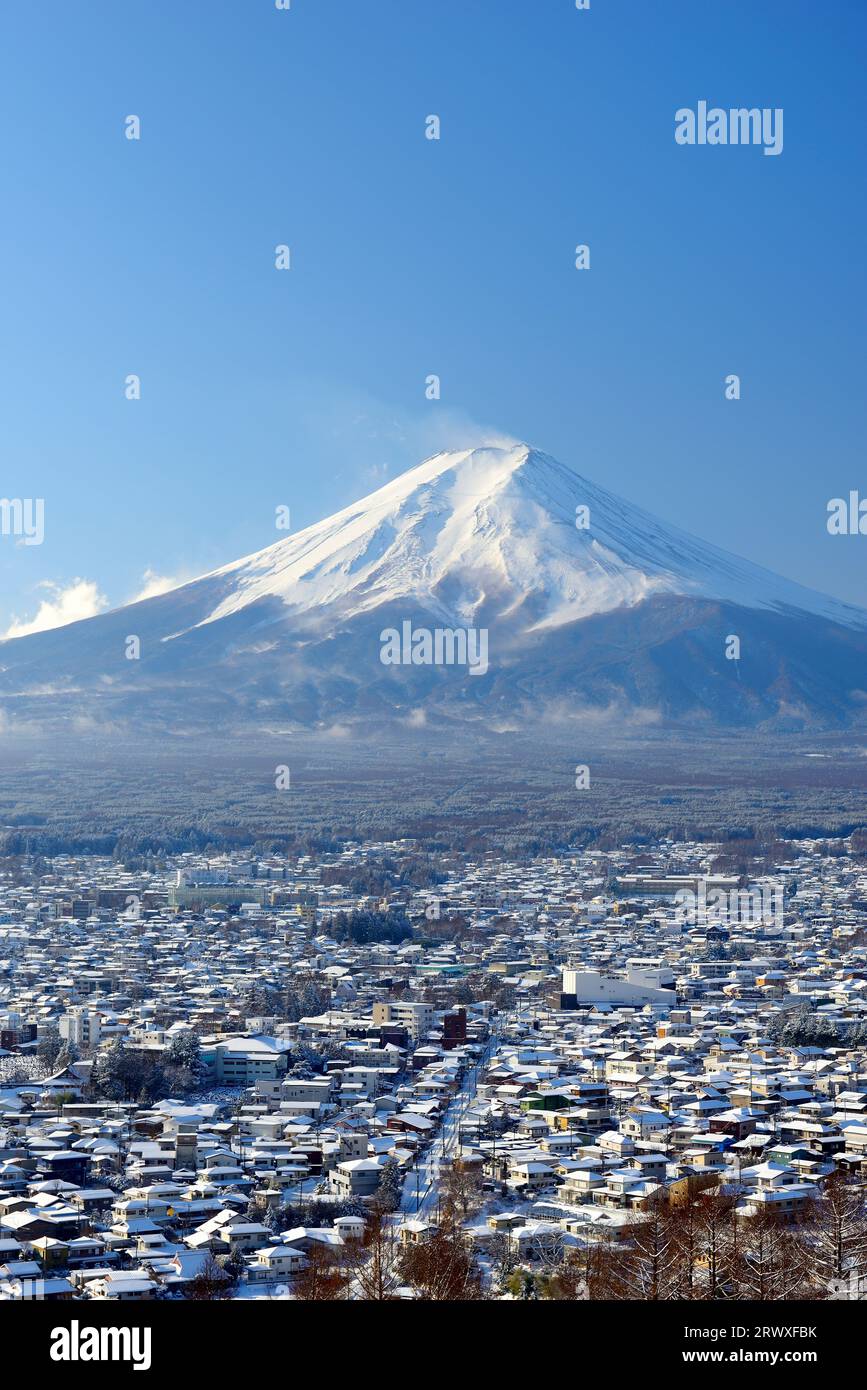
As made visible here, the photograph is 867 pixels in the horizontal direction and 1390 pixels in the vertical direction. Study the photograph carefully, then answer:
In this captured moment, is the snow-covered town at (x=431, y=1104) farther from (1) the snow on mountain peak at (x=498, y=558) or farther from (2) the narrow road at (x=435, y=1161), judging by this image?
(1) the snow on mountain peak at (x=498, y=558)

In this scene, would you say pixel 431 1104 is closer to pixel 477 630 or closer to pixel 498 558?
pixel 477 630

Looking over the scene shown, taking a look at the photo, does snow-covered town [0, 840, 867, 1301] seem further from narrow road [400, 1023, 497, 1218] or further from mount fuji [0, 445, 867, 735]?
mount fuji [0, 445, 867, 735]

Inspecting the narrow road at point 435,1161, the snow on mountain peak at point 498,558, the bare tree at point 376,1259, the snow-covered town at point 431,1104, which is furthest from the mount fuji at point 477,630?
the bare tree at point 376,1259

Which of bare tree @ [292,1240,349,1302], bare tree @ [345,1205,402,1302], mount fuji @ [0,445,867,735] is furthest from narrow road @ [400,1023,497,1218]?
mount fuji @ [0,445,867,735]

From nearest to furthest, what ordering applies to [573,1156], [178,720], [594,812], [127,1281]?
[127,1281], [573,1156], [594,812], [178,720]

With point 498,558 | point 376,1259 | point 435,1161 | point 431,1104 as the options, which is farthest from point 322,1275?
point 498,558

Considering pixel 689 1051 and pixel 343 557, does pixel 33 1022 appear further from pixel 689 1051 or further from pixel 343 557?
pixel 343 557

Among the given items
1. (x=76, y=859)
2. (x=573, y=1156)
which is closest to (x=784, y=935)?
(x=573, y=1156)
